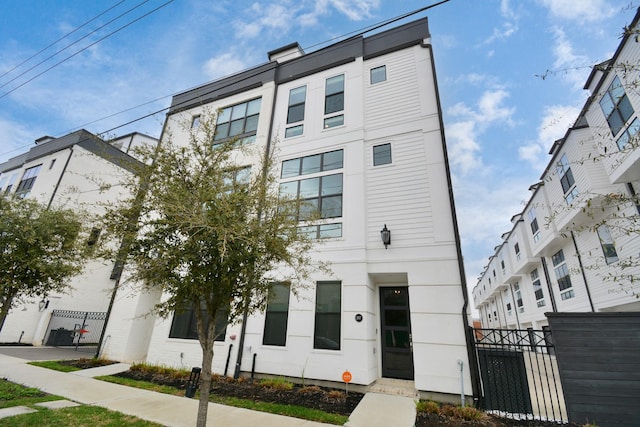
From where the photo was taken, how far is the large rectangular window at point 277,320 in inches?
328

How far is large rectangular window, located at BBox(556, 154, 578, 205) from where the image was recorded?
15.4 metres

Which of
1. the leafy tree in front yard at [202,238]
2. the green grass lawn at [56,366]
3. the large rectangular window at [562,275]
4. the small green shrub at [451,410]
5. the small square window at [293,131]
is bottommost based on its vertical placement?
the green grass lawn at [56,366]

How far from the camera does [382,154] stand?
9.39m

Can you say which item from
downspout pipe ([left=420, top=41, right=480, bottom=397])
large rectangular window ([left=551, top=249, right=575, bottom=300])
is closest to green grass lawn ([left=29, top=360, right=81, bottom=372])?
downspout pipe ([left=420, top=41, right=480, bottom=397])

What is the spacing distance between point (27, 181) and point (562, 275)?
37.4m

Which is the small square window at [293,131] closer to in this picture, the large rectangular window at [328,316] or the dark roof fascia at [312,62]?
the dark roof fascia at [312,62]

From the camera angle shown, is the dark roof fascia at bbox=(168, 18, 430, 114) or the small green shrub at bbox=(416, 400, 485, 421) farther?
the dark roof fascia at bbox=(168, 18, 430, 114)

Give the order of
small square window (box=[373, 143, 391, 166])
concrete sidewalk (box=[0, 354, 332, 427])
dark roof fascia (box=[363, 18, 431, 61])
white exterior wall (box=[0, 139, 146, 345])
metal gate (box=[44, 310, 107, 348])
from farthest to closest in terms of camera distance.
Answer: white exterior wall (box=[0, 139, 146, 345])
metal gate (box=[44, 310, 107, 348])
dark roof fascia (box=[363, 18, 431, 61])
small square window (box=[373, 143, 391, 166])
concrete sidewalk (box=[0, 354, 332, 427])

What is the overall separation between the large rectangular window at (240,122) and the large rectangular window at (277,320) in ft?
21.6

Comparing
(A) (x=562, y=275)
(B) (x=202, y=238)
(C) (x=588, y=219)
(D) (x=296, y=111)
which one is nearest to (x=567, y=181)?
(C) (x=588, y=219)

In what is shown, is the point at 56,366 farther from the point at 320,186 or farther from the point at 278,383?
the point at 320,186

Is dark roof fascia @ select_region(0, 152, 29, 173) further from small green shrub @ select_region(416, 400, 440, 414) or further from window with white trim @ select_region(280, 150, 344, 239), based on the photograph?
small green shrub @ select_region(416, 400, 440, 414)

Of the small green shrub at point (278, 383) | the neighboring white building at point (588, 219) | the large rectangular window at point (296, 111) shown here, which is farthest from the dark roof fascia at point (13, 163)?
the neighboring white building at point (588, 219)

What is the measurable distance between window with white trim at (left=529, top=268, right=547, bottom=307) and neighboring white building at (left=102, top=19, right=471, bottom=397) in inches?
800
